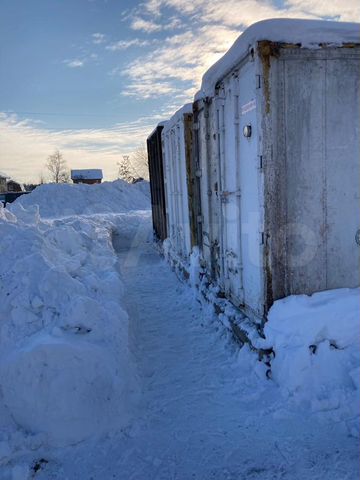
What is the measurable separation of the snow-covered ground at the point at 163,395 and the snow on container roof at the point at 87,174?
164ft

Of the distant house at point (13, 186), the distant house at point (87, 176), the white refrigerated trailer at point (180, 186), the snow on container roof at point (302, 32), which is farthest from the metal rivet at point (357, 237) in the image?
the distant house at point (13, 186)

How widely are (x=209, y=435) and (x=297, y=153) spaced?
269 cm

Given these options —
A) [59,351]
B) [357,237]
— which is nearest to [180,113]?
[357,237]

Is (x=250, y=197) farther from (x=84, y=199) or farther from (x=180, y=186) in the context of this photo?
(x=84, y=199)

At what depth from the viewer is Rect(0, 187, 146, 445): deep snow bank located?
3.21m

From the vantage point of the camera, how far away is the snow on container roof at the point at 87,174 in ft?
173

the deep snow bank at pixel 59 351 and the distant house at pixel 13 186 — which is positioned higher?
the distant house at pixel 13 186

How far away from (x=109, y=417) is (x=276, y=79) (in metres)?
3.45

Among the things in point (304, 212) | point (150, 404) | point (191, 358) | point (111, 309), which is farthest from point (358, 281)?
point (111, 309)

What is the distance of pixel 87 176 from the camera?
2083 inches

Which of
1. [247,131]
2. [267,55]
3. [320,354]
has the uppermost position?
[267,55]

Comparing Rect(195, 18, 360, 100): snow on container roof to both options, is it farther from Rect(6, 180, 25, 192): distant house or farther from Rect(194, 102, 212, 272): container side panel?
Rect(6, 180, 25, 192): distant house

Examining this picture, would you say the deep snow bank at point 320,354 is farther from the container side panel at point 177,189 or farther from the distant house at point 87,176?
the distant house at point 87,176

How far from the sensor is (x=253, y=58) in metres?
3.57
